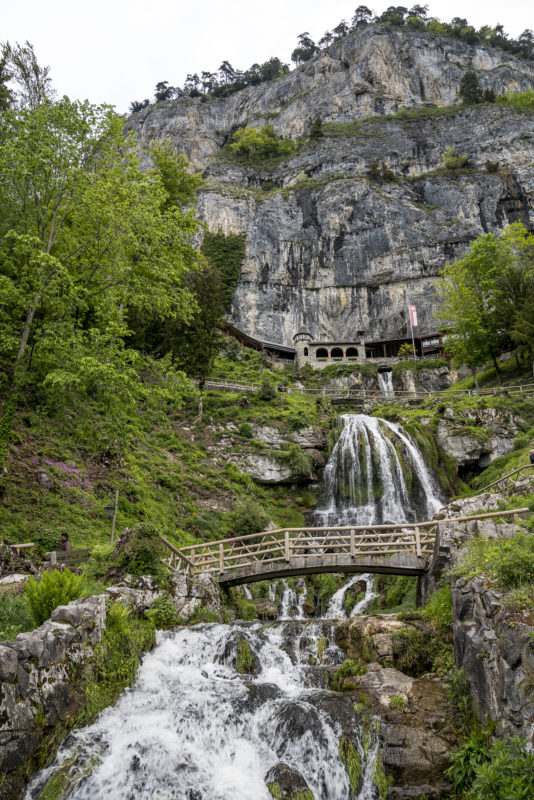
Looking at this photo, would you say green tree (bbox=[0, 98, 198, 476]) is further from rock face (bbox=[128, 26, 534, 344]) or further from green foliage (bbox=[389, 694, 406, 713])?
rock face (bbox=[128, 26, 534, 344])

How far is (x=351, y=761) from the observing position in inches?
333

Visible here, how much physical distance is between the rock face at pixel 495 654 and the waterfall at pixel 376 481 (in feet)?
52.1

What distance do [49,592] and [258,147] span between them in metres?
88.0

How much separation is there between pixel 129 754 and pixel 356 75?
106 metres

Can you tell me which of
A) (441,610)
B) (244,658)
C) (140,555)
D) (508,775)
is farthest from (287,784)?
(140,555)

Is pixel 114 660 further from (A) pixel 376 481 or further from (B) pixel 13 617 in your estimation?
(A) pixel 376 481

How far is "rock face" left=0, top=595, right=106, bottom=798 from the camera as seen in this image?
730 centimetres

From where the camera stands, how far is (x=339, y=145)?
255 ft

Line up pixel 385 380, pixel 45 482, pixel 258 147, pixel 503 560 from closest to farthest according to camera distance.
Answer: pixel 503 560
pixel 45 482
pixel 385 380
pixel 258 147

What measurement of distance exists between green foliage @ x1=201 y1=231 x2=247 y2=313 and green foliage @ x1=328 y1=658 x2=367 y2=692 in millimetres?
51985

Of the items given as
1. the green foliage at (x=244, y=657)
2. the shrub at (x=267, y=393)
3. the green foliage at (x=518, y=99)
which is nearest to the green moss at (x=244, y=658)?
the green foliage at (x=244, y=657)

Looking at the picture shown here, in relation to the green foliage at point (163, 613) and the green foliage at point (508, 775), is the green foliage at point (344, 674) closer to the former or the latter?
the green foliage at point (508, 775)

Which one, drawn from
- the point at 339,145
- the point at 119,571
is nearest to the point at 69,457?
the point at 119,571

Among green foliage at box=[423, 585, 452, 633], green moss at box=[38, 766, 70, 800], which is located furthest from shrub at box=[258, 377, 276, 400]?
green moss at box=[38, 766, 70, 800]
